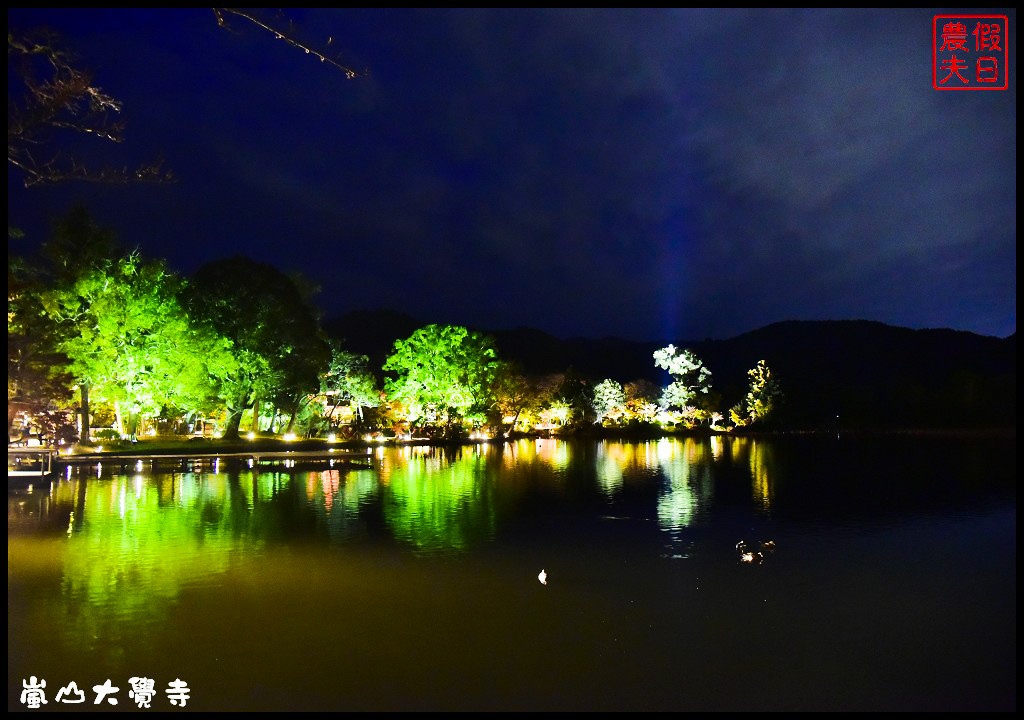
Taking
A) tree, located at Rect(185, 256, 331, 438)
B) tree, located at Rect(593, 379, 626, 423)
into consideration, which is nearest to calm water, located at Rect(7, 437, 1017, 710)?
tree, located at Rect(185, 256, 331, 438)

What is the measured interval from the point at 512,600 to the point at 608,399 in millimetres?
48649

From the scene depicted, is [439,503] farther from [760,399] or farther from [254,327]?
[760,399]

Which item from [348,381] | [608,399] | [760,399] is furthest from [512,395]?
[760,399]

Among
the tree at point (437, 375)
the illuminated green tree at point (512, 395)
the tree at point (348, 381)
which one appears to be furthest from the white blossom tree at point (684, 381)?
the tree at point (348, 381)

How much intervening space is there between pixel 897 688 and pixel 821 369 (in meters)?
86.1

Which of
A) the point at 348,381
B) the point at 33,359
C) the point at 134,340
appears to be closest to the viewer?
the point at 33,359

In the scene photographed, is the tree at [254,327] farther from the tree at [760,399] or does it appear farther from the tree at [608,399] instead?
the tree at [760,399]

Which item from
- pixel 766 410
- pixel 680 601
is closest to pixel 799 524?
pixel 680 601

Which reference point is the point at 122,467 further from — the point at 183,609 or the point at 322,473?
the point at 183,609

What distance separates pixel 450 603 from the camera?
866 cm

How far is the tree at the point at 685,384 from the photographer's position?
56.0 meters

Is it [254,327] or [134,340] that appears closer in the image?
[134,340]

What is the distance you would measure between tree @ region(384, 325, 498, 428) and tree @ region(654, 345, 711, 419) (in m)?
17.2

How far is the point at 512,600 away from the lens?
8.88 meters
